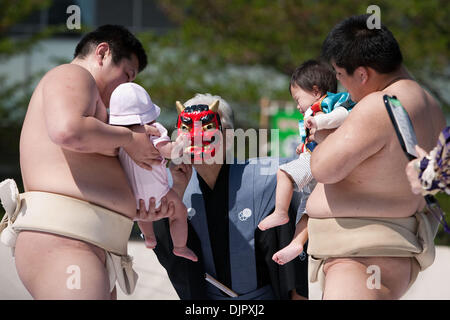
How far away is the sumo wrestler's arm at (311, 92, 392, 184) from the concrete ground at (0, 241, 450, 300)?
2.93 meters

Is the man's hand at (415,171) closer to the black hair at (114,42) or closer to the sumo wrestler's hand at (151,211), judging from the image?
the sumo wrestler's hand at (151,211)

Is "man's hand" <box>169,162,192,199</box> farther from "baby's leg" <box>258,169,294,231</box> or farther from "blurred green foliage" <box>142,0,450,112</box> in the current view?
"blurred green foliage" <box>142,0,450,112</box>

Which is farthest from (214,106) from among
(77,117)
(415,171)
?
(415,171)

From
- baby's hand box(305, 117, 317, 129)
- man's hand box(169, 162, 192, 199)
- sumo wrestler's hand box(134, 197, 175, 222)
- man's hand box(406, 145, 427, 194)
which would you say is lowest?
sumo wrestler's hand box(134, 197, 175, 222)

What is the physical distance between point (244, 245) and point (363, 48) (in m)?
1.41

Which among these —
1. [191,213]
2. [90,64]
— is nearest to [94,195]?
[90,64]

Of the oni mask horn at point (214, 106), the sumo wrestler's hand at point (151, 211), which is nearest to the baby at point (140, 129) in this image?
the sumo wrestler's hand at point (151, 211)

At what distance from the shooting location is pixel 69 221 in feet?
8.17

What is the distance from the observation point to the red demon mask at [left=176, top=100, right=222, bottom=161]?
121 inches

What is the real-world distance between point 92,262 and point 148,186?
0.46 m

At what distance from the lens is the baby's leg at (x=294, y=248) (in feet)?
9.63

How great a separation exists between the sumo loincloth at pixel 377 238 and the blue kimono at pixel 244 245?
846 millimetres

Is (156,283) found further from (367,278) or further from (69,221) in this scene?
(367,278)

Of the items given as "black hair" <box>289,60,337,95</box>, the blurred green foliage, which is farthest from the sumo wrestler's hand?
the blurred green foliage
